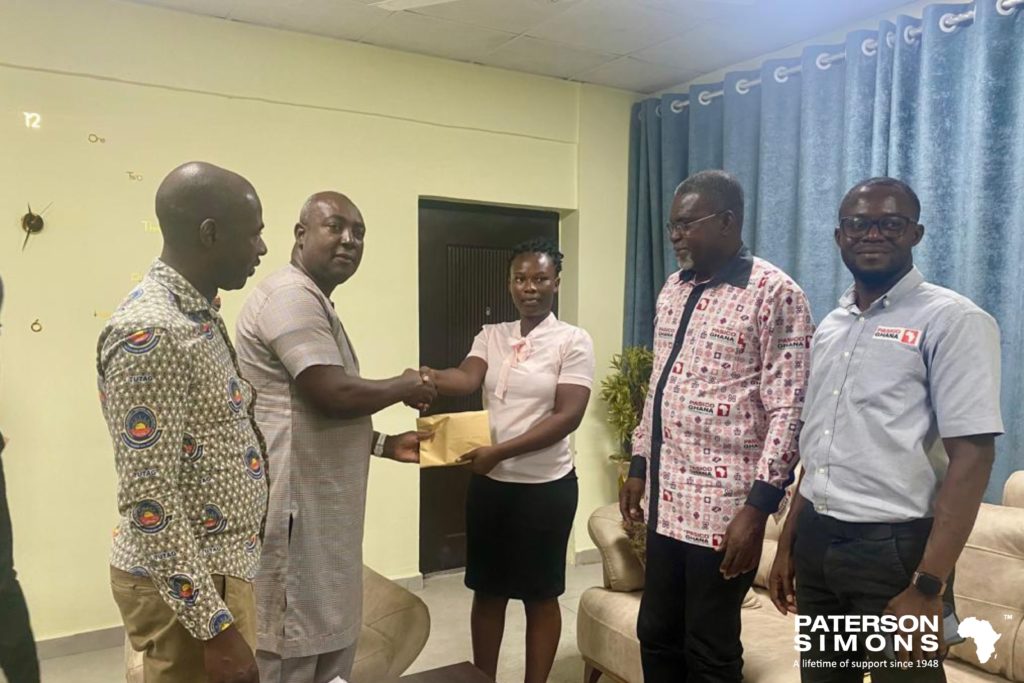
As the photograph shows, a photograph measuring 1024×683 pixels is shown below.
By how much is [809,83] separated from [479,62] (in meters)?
1.47

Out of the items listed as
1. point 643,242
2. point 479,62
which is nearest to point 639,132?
point 643,242

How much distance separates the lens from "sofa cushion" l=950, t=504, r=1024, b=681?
70.8 inches

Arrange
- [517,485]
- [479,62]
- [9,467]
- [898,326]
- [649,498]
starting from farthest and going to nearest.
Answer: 1. [479,62]
2. [9,467]
3. [517,485]
4. [649,498]
5. [898,326]

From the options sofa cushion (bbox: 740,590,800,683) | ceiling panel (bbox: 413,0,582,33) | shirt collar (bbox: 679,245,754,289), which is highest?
ceiling panel (bbox: 413,0,582,33)

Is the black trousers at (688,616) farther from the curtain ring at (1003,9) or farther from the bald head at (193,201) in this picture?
the curtain ring at (1003,9)

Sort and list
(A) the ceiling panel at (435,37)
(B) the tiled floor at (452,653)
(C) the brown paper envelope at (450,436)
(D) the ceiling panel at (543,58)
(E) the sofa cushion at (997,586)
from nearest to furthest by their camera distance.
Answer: (E) the sofa cushion at (997,586) → (C) the brown paper envelope at (450,436) → (B) the tiled floor at (452,653) → (A) the ceiling panel at (435,37) → (D) the ceiling panel at (543,58)

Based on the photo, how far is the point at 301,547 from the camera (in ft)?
4.82

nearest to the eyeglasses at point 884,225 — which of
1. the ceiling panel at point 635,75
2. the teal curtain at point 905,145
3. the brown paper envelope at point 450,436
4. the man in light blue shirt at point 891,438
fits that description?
the man in light blue shirt at point 891,438

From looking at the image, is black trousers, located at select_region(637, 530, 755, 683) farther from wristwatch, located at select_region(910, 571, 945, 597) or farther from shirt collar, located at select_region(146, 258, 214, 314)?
shirt collar, located at select_region(146, 258, 214, 314)

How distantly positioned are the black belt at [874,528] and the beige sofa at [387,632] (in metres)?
1.19

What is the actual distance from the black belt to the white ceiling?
2090 millimetres

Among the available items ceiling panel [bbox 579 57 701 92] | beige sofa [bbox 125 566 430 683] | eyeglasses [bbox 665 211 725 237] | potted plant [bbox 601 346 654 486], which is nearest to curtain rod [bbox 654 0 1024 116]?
ceiling panel [bbox 579 57 701 92]

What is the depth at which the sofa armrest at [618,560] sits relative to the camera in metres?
2.37

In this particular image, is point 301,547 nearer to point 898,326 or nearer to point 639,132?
point 898,326
